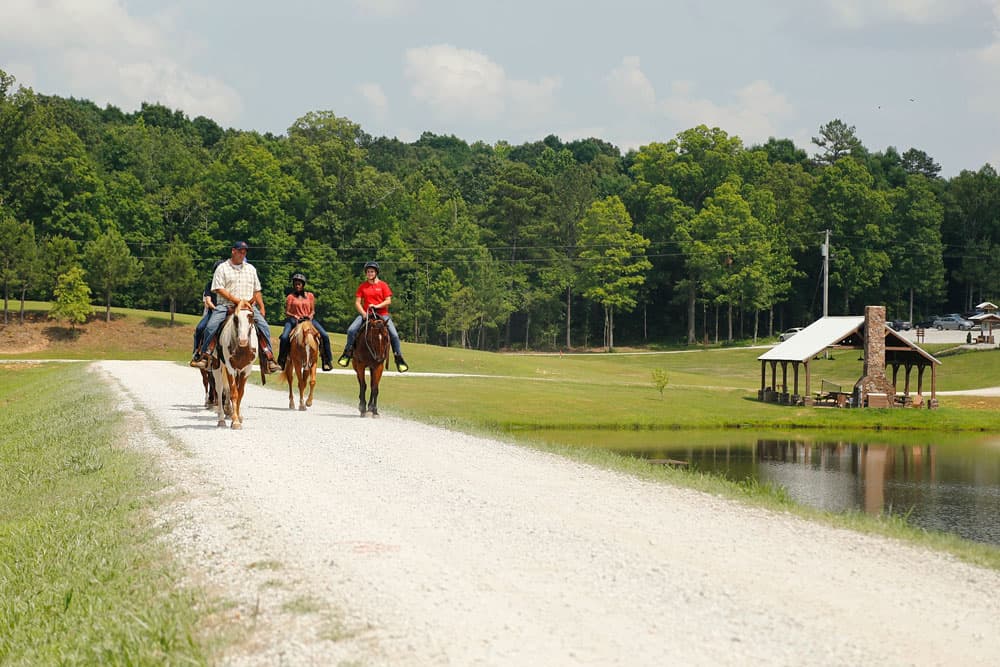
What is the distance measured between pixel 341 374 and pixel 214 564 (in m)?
42.8

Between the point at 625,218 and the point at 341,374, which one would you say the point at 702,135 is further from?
the point at 341,374

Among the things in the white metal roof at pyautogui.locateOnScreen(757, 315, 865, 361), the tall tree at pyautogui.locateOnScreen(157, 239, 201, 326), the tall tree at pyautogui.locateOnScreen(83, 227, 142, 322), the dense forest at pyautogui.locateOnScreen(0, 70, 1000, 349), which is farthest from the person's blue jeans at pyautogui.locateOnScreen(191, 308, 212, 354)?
the dense forest at pyautogui.locateOnScreen(0, 70, 1000, 349)

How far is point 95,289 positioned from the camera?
82438 millimetres

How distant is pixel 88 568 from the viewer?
10141 mm

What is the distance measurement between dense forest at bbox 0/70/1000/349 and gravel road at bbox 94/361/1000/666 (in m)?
77.4

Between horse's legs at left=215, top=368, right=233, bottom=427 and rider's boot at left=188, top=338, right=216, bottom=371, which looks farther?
rider's boot at left=188, top=338, right=216, bottom=371

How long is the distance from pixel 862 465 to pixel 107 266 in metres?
63.5

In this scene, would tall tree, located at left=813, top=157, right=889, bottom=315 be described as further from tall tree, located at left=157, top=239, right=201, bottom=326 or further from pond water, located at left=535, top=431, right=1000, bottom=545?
pond water, located at left=535, top=431, right=1000, bottom=545

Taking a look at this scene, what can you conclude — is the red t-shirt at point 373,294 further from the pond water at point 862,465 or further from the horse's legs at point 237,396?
the pond water at point 862,465

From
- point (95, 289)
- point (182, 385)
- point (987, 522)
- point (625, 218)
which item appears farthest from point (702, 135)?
point (987, 522)

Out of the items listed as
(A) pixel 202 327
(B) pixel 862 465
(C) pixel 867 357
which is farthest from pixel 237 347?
(C) pixel 867 357

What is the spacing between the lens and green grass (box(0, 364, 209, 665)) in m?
7.88

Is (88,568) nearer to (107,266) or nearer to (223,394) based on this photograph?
(223,394)

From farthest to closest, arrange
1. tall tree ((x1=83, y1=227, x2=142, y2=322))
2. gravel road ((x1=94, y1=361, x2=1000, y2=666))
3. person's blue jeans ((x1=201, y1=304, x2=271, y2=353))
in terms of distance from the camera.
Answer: tall tree ((x1=83, y1=227, x2=142, y2=322)) < person's blue jeans ((x1=201, y1=304, x2=271, y2=353)) < gravel road ((x1=94, y1=361, x2=1000, y2=666))
